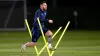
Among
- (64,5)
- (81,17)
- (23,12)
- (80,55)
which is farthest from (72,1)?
(80,55)

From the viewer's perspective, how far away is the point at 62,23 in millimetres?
37781

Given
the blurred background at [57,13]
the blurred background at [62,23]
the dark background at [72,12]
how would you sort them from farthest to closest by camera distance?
1. the dark background at [72,12]
2. the blurred background at [57,13]
3. the blurred background at [62,23]

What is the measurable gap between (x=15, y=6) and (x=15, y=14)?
0.60 m

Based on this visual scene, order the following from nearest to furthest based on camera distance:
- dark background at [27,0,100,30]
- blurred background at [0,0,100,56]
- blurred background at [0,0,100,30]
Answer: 1. blurred background at [0,0,100,56]
2. blurred background at [0,0,100,30]
3. dark background at [27,0,100,30]

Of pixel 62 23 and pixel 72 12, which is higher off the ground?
pixel 72 12

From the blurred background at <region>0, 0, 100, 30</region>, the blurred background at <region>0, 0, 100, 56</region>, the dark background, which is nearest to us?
the blurred background at <region>0, 0, 100, 56</region>

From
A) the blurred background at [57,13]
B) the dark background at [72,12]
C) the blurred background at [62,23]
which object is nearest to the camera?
the blurred background at [62,23]

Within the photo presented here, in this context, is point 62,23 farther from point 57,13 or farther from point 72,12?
point 57,13

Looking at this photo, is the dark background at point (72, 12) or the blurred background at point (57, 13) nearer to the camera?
the blurred background at point (57, 13)

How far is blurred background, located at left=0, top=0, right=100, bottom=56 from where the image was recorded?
20531mm

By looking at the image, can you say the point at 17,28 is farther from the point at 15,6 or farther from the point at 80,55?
the point at 80,55

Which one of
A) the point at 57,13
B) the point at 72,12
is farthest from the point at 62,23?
the point at 57,13

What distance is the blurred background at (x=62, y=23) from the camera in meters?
20.5

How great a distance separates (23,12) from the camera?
31156 mm
